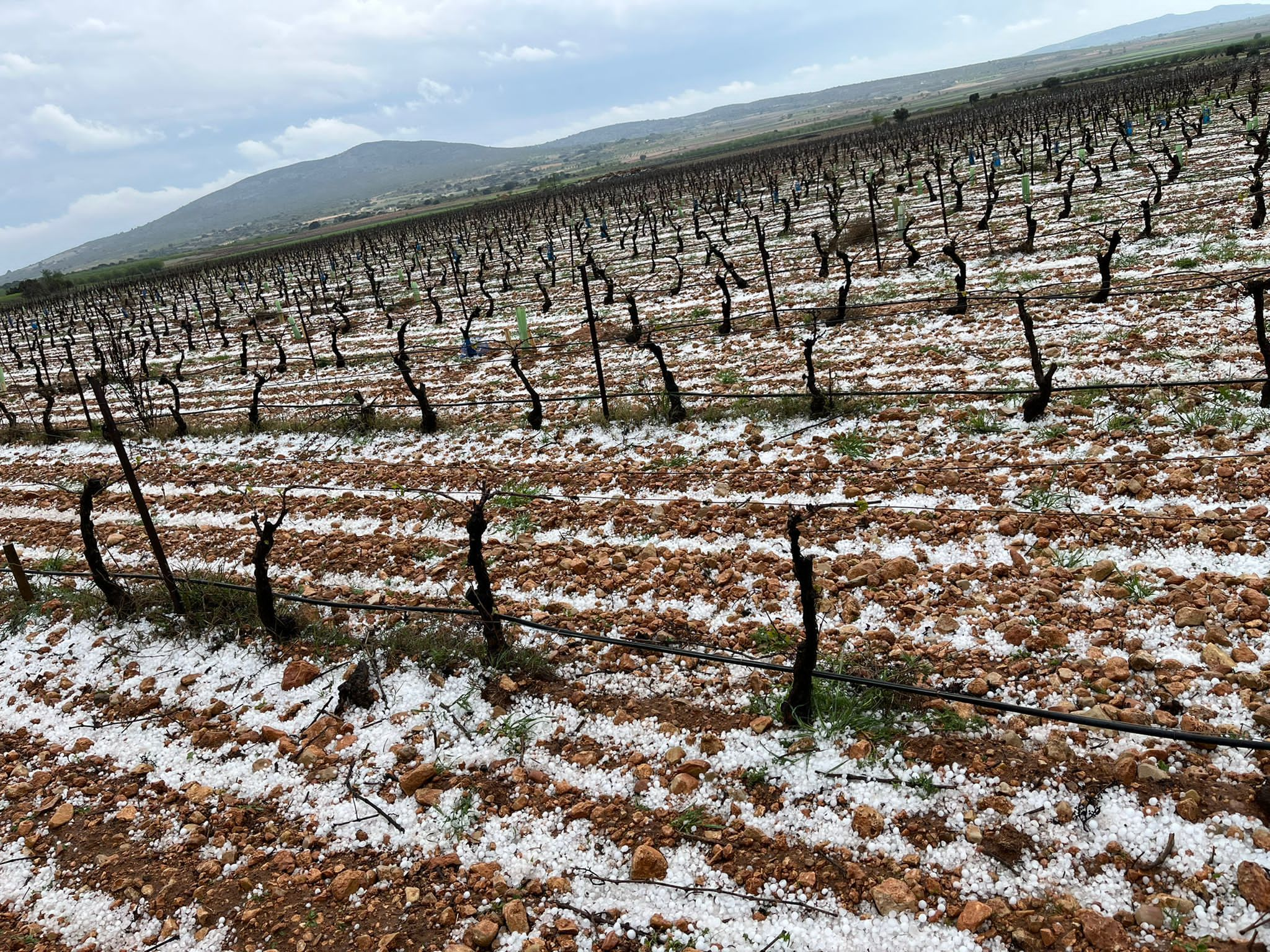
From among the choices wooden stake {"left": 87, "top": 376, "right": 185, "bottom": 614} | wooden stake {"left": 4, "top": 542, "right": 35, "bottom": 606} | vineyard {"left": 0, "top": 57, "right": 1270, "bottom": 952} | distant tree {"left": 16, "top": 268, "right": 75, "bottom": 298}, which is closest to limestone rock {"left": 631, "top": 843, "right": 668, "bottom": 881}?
vineyard {"left": 0, "top": 57, "right": 1270, "bottom": 952}

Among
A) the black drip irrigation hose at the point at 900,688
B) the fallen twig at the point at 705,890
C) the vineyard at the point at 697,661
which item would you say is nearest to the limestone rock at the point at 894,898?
the vineyard at the point at 697,661

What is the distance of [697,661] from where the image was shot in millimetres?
4859

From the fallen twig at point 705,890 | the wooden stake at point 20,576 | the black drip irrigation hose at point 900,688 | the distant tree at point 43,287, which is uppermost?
the distant tree at point 43,287

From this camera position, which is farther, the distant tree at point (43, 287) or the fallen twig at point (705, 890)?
the distant tree at point (43, 287)

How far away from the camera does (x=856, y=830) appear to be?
347cm

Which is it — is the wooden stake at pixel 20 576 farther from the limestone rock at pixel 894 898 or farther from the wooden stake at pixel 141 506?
the limestone rock at pixel 894 898

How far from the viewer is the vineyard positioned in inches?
129

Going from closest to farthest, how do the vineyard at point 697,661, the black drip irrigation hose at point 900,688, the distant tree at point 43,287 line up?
the black drip irrigation hose at point 900,688
the vineyard at point 697,661
the distant tree at point 43,287

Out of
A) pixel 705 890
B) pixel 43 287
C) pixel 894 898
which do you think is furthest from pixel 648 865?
pixel 43 287

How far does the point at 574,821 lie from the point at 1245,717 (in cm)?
348

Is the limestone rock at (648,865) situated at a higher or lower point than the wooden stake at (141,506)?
lower

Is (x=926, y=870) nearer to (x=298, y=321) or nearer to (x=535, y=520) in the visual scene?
(x=535, y=520)

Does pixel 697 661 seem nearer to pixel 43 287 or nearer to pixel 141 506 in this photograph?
pixel 141 506

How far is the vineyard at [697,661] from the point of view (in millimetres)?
3275
